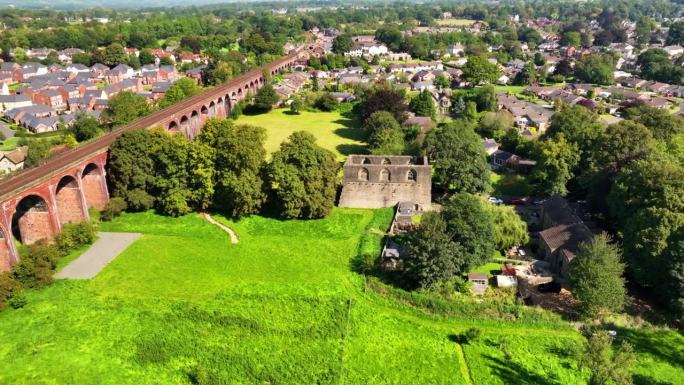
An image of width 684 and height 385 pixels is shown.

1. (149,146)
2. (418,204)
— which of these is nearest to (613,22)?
(418,204)

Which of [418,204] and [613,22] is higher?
[613,22]

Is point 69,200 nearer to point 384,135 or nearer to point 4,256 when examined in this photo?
point 4,256

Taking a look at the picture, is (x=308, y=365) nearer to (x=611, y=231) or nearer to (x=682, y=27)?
(x=611, y=231)

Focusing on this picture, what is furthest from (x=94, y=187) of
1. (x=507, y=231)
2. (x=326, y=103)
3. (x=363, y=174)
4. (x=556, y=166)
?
(x=326, y=103)

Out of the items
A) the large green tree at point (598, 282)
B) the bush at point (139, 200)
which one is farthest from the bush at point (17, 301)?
the large green tree at point (598, 282)

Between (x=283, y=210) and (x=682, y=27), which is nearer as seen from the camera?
(x=283, y=210)

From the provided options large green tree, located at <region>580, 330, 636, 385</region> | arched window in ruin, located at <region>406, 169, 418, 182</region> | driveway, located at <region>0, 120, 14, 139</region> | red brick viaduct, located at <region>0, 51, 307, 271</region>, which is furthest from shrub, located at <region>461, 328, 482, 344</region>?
driveway, located at <region>0, 120, 14, 139</region>
